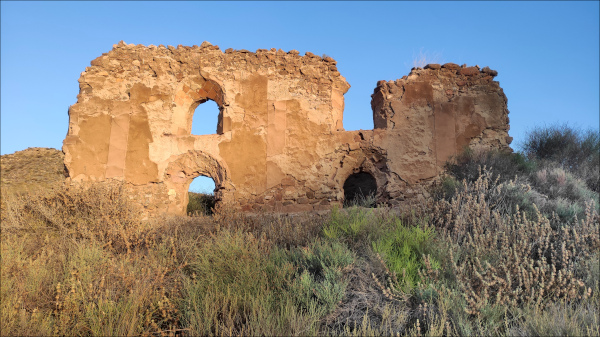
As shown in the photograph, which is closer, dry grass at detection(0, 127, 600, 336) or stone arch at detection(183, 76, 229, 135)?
dry grass at detection(0, 127, 600, 336)

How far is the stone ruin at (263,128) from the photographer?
377 inches

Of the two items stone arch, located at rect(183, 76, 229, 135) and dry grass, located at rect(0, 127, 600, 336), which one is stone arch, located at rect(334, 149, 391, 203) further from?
dry grass, located at rect(0, 127, 600, 336)

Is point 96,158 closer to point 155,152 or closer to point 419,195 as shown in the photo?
point 155,152

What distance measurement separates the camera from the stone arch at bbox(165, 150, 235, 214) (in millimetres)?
9664

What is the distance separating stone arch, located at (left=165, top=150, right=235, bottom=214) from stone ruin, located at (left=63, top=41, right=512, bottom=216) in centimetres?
2

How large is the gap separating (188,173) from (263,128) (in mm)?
2070

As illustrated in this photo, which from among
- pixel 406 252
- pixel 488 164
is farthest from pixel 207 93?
pixel 406 252

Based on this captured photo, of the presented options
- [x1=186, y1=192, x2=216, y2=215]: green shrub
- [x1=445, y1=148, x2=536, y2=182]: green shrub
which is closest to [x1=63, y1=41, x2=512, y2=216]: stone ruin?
[x1=445, y1=148, x2=536, y2=182]: green shrub

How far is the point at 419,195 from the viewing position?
30.7 feet

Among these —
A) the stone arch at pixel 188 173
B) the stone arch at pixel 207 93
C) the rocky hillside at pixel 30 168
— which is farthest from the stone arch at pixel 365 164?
the rocky hillside at pixel 30 168

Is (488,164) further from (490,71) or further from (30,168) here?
(30,168)

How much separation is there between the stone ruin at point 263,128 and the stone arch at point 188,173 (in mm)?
25

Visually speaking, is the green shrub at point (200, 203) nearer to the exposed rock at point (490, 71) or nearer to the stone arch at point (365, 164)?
the stone arch at point (365, 164)

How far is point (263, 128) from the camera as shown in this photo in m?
9.81
